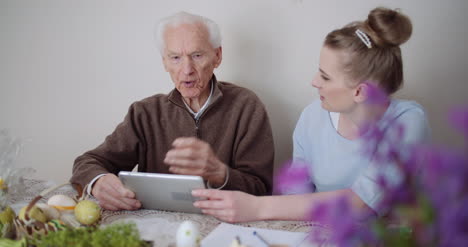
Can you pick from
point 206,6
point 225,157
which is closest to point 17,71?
point 206,6

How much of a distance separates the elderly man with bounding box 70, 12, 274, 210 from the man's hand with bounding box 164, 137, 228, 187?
243 millimetres

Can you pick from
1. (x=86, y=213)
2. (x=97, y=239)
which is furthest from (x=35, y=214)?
(x=97, y=239)

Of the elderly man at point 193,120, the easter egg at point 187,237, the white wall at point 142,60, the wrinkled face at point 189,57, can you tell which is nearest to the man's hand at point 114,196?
the elderly man at point 193,120

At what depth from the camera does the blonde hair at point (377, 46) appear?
1.32m

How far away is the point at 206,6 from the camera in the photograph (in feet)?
6.91

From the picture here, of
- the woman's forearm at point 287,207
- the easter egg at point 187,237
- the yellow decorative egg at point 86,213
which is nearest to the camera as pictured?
the easter egg at point 187,237

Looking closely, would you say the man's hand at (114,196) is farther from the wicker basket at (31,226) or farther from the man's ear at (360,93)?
the man's ear at (360,93)

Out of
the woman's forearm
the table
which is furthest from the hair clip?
the table

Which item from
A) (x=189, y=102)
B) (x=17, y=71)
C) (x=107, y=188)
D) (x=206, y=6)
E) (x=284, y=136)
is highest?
(x=206, y=6)

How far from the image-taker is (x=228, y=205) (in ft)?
4.09

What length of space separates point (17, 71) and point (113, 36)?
0.68 metres

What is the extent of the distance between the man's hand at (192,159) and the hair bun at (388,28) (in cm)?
65

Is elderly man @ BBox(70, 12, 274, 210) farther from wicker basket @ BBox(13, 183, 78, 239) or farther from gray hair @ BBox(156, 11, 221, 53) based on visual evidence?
wicker basket @ BBox(13, 183, 78, 239)

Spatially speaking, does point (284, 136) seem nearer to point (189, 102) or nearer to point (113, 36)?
point (189, 102)
